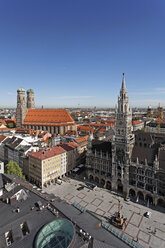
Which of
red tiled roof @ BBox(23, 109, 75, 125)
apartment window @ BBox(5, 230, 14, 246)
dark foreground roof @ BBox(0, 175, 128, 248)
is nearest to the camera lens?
dark foreground roof @ BBox(0, 175, 128, 248)

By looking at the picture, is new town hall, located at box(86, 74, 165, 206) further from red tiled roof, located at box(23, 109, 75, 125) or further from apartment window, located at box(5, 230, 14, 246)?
red tiled roof, located at box(23, 109, 75, 125)

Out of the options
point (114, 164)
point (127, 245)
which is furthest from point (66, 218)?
point (114, 164)

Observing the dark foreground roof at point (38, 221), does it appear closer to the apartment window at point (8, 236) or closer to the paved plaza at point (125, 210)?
the apartment window at point (8, 236)

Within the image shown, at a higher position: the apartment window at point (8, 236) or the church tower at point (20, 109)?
the church tower at point (20, 109)

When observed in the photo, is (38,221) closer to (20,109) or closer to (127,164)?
(127,164)

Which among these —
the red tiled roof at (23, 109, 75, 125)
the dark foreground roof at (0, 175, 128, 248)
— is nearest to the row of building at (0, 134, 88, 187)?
the dark foreground roof at (0, 175, 128, 248)

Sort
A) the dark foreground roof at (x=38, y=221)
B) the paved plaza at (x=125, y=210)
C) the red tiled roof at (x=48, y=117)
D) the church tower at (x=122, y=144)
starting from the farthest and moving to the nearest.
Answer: the red tiled roof at (x=48, y=117)
the church tower at (x=122, y=144)
the paved plaza at (x=125, y=210)
the dark foreground roof at (x=38, y=221)

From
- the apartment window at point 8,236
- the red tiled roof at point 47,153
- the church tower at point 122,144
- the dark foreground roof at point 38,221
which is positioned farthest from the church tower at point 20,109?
the apartment window at point 8,236

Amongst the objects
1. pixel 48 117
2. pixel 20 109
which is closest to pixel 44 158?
pixel 48 117
